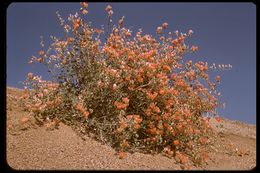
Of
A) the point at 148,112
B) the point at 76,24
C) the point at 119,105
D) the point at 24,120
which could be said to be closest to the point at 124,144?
the point at 119,105

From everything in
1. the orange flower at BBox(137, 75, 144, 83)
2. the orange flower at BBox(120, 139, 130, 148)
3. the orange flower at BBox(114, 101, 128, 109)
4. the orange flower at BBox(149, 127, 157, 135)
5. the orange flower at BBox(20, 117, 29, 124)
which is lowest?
the orange flower at BBox(120, 139, 130, 148)

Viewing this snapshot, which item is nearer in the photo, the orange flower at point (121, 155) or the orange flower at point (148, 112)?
the orange flower at point (121, 155)

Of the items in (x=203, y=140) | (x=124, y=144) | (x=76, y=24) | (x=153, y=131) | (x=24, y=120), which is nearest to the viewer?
(x=24, y=120)

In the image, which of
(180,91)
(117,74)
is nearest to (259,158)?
(180,91)

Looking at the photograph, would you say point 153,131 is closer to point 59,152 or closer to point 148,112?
point 148,112

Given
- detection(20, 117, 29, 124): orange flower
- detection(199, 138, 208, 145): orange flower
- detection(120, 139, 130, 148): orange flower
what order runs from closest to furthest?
detection(20, 117, 29, 124): orange flower, detection(120, 139, 130, 148): orange flower, detection(199, 138, 208, 145): orange flower

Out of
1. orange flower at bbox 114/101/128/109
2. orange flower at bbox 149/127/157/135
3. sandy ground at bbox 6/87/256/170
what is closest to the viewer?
sandy ground at bbox 6/87/256/170

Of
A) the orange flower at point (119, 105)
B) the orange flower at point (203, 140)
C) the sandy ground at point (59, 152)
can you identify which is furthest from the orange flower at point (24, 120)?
the orange flower at point (203, 140)

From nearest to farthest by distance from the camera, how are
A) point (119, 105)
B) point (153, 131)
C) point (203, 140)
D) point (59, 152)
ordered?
point (59, 152) → point (119, 105) → point (153, 131) → point (203, 140)

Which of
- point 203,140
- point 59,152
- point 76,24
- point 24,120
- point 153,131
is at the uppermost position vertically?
point 76,24

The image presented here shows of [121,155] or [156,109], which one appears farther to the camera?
[156,109]

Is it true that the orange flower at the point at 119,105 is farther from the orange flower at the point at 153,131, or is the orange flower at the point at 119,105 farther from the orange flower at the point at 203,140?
the orange flower at the point at 203,140

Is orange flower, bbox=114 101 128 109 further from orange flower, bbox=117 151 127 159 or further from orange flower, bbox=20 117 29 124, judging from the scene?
orange flower, bbox=20 117 29 124

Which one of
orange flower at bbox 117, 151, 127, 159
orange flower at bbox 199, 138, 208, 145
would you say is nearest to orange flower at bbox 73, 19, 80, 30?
orange flower at bbox 117, 151, 127, 159
